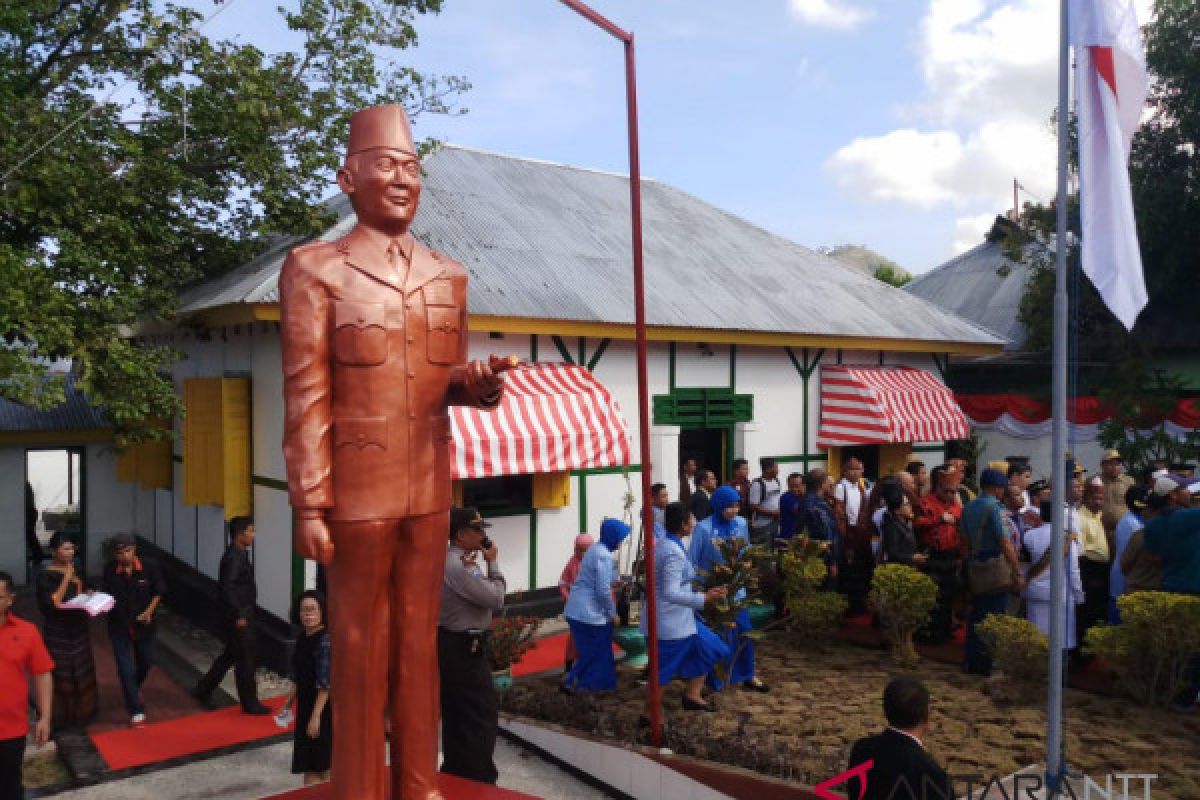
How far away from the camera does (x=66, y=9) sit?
363 inches

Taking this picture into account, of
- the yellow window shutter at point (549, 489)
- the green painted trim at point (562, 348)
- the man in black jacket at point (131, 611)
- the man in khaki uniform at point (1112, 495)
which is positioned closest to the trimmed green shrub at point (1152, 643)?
the man in khaki uniform at point (1112, 495)

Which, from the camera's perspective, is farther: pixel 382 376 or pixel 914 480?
pixel 914 480

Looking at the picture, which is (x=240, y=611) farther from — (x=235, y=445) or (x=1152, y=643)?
(x=1152, y=643)

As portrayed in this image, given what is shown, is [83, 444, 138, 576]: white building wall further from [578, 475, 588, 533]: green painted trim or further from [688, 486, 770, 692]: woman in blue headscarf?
[688, 486, 770, 692]: woman in blue headscarf

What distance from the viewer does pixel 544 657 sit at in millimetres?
9203

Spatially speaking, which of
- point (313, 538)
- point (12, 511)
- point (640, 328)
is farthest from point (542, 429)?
point (12, 511)

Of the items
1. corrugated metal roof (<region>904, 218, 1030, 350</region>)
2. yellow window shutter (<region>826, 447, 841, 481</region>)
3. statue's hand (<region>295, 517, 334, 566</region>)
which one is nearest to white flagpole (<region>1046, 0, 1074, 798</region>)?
statue's hand (<region>295, 517, 334, 566</region>)

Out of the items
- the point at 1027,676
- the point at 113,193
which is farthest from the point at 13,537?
the point at 1027,676

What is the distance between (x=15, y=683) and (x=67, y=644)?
9.33 feet

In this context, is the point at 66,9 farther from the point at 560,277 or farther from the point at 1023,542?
the point at 1023,542

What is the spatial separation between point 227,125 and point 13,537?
23.2 ft

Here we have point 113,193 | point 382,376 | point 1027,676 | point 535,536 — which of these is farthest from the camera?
point 535,536

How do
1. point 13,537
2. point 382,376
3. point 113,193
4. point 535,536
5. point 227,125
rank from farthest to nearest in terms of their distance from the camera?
point 13,537
point 535,536
point 227,125
point 113,193
point 382,376

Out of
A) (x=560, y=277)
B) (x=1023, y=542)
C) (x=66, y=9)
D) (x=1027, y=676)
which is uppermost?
(x=66, y=9)
